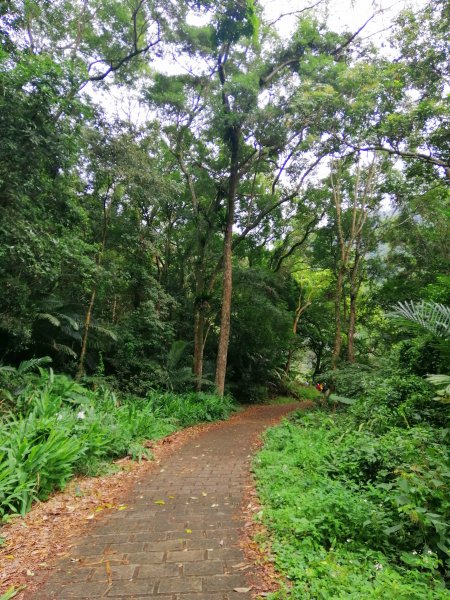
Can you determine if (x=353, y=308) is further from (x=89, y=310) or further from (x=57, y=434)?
(x=57, y=434)

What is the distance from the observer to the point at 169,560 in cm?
272

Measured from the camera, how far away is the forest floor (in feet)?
7.98

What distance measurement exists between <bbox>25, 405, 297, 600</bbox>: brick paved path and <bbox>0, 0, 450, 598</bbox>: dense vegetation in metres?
0.50

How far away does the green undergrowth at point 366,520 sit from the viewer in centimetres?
229

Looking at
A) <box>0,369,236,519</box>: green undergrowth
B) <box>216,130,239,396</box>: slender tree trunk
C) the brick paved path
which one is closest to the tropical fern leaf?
the brick paved path

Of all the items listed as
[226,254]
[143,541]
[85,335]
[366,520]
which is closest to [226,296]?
[226,254]

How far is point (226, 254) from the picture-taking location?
11898 mm

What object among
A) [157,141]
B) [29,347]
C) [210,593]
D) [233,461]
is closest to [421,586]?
[210,593]


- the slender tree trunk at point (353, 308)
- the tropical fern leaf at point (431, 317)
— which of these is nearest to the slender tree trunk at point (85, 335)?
the tropical fern leaf at point (431, 317)

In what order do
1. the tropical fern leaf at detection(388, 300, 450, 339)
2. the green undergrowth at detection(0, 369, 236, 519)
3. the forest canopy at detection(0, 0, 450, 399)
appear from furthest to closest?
the forest canopy at detection(0, 0, 450, 399), the tropical fern leaf at detection(388, 300, 450, 339), the green undergrowth at detection(0, 369, 236, 519)

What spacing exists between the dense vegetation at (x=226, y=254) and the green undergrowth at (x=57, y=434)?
3 cm

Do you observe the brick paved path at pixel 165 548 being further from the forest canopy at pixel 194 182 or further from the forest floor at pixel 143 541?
the forest canopy at pixel 194 182

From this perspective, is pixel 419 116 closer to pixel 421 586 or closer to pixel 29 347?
pixel 421 586

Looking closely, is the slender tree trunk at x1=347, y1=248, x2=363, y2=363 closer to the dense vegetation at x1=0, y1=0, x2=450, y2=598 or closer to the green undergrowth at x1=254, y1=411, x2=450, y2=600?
the dense vegetation at x1=0, y1=0, x2=450, y2=598
